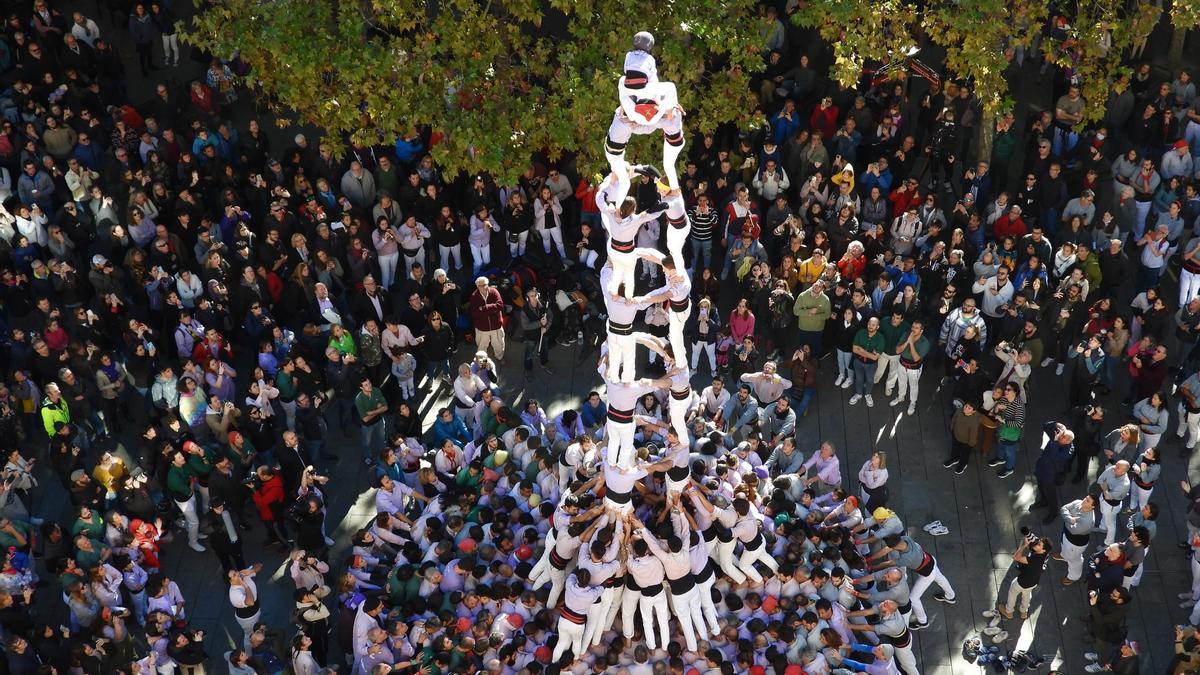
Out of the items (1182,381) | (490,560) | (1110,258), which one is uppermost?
(1110,258)

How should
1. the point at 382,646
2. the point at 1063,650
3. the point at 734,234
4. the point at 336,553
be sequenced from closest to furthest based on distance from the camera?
the point at 382,646 → the point at 1063,650 → the point at 336,553 → the point at 734,234

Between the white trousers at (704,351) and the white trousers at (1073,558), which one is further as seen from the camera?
the white trousers at (704,351)

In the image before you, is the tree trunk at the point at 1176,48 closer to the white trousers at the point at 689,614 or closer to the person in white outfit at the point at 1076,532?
the person in white outfit at the point at 1076,532

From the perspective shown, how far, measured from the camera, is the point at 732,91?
2278 centimetres

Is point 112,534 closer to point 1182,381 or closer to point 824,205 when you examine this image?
point 824,205

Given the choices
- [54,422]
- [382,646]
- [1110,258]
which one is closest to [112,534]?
[54,422]

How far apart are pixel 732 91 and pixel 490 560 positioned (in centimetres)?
855

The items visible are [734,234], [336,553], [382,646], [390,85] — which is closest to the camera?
[382,646]

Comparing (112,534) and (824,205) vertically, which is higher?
(824,205)

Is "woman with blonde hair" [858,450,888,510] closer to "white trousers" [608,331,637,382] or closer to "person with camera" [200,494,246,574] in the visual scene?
"white trousers" [608,331,637,382]

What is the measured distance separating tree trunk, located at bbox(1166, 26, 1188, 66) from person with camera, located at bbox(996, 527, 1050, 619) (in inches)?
503

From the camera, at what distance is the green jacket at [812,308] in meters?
21.9

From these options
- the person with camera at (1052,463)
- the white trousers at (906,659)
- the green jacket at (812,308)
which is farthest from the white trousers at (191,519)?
the person with camera at (1052,463)

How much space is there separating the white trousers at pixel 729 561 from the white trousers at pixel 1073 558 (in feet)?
15.1
